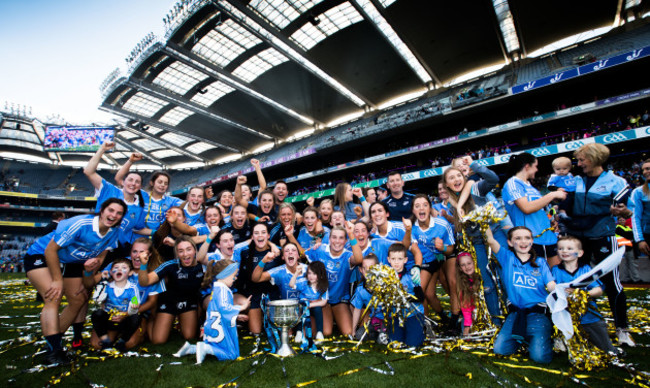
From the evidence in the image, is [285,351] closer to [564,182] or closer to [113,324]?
[113,324]

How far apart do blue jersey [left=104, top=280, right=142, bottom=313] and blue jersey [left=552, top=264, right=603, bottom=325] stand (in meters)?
5.04

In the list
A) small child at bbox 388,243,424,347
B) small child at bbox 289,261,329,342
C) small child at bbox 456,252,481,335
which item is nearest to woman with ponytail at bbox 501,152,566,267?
small child at bbox 456,252,481,335

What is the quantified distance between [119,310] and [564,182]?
6039 millimetres

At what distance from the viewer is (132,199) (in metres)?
4.68

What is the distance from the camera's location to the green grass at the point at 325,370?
2.56 metres

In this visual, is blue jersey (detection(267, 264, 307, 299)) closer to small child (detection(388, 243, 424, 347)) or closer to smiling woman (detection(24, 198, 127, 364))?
small child (detection(388, 243, 424, 347))

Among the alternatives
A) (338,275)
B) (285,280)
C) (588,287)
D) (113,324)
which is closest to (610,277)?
(588,287)

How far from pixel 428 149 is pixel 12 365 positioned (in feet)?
81.4

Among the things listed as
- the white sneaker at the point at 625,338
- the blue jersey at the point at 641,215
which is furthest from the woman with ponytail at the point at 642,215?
the white sneaker at the point at 625,338

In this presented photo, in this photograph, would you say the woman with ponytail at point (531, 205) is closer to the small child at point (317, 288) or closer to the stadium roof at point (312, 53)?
the small child at point (317, 288)

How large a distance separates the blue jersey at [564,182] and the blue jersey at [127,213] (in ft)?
19.2

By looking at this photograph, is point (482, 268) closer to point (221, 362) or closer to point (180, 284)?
point (221, 362)

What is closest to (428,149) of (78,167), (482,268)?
(482,268)

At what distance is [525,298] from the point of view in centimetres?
325
